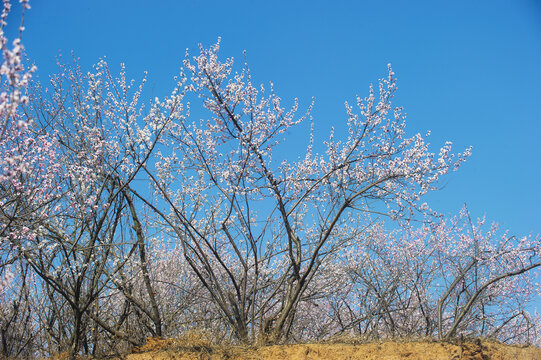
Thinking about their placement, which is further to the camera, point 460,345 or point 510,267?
point 510,267

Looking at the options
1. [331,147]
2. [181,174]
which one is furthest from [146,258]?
[331,147]

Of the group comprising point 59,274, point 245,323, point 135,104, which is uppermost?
point 135,104

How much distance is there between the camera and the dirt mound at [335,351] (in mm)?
7078

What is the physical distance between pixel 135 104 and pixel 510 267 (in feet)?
35.9

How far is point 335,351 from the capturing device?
722 centimetres

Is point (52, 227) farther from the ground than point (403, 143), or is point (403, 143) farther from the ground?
point (403, 143)

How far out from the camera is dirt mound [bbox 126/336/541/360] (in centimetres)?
708

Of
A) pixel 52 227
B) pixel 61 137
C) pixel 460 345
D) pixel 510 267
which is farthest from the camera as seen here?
pixel 510 267

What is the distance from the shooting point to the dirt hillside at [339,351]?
7.08 meters

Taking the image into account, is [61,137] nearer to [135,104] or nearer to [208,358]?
[135,104]

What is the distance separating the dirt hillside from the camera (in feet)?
23.2

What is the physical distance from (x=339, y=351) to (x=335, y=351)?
0.21 feet

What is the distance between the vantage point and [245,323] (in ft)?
29.3

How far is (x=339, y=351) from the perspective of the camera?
7.22 m
